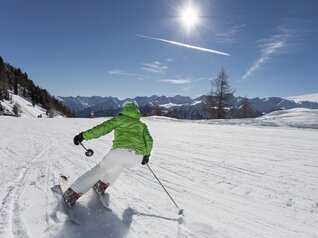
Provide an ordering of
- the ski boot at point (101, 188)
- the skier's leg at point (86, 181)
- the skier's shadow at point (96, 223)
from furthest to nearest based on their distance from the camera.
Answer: the ski boot at point (101, 188) → the skier's leg at point (86, 181) → the skier's shadow at point (96, 223)

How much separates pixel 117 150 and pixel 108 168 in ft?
1.01

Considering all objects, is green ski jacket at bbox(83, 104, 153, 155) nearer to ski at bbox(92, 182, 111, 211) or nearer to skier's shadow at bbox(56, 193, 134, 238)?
ski at bbox(92, 182, 111, 211)

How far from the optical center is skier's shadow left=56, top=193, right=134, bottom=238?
3.99 m

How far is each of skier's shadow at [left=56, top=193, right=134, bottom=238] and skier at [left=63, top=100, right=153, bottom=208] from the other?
26cm

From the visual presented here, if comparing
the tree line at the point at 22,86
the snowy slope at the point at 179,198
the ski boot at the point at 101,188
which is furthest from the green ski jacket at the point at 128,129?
the tree line at the point at 22,86

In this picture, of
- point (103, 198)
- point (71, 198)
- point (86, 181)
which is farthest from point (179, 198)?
point (71, 198)

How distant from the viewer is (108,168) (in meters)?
4.86

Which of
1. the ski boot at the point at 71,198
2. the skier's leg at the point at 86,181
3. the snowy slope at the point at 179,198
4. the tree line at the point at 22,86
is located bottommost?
the snowy slope at the point at 179,198

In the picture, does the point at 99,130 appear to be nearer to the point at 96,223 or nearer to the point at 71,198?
the point at 71,198

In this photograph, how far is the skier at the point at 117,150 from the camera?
477cm

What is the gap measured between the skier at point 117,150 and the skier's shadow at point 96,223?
0.26 metres

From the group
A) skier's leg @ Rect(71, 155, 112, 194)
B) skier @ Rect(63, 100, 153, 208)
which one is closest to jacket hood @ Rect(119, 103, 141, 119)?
skier @ Rect(63, 100, 153, 208)

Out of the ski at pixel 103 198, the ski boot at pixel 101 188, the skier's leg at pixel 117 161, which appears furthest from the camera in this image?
the ski boot at pixel 101 188

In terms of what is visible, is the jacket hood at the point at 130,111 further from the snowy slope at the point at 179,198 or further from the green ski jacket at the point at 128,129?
the snowy slope at the point at 179,198
